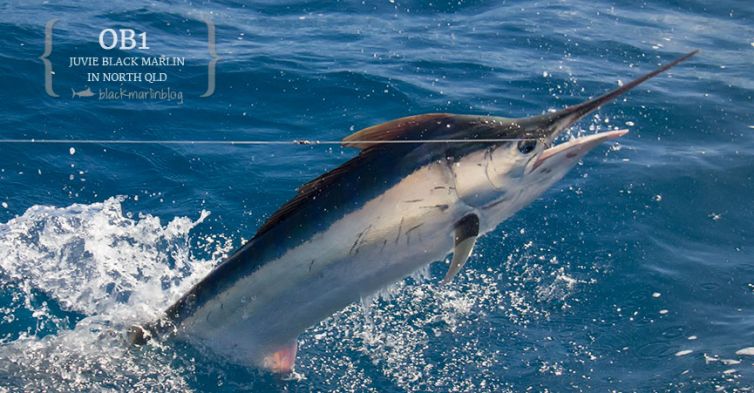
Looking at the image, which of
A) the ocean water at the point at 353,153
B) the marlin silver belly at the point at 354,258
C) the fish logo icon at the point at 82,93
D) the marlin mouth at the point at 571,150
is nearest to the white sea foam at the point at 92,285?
the ocean water at the point at 353,153

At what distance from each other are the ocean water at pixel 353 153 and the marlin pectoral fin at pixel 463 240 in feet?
2.56

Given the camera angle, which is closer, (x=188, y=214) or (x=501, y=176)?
(x=501, y=176)

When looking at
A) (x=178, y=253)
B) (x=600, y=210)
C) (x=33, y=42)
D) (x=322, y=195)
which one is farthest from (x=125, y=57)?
(x=322, y=195)

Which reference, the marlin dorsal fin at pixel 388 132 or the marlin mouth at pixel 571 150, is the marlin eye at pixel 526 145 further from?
the marlin dorsal fin at pixel 388 132

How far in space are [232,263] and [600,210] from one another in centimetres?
400

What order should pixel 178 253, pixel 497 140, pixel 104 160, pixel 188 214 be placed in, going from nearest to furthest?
1. pixel 497 140
2. pixel 178 253
3. pixel 188 214
4. pixel 104 160

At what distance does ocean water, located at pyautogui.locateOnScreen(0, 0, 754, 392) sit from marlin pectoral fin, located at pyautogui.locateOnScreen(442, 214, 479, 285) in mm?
779

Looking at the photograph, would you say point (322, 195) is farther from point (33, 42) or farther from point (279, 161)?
point (33, 42)

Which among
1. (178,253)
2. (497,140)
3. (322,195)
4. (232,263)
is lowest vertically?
(178,253)

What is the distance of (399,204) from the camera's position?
4934 millimetres

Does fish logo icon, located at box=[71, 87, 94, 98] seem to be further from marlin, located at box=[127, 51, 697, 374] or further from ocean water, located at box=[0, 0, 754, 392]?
marlin, located at box=[127, 51, 697, 374]

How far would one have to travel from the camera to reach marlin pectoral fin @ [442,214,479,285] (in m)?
4.89

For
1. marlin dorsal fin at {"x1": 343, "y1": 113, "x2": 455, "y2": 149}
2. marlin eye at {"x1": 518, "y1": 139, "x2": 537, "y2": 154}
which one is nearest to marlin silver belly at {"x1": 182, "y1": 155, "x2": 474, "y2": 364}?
marlin dorsal fin at {"x1": 343, "y1": 113, "x2": 455, "y2": 149}

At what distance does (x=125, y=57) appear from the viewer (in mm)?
11234
